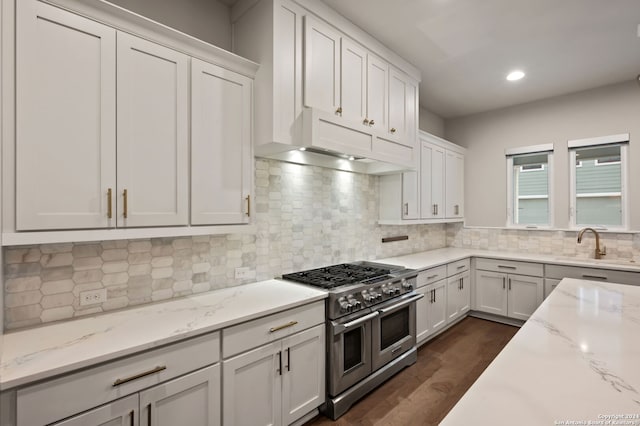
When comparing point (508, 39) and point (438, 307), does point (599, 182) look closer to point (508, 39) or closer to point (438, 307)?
point (508, 39)

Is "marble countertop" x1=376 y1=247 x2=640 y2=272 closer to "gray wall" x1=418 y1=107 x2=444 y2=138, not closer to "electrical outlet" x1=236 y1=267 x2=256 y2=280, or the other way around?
"electrical outlet" x1=236 y1=267 x2=256 y2=280

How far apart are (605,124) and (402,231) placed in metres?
2.74

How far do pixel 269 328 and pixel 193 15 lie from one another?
216 cm

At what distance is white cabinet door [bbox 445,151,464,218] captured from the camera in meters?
4.45

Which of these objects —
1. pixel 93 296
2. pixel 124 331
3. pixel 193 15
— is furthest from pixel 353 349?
pixel 193 15

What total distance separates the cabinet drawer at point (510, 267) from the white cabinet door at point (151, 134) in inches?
156

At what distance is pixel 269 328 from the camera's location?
72.4 inches

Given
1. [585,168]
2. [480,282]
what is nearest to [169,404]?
[480,282]

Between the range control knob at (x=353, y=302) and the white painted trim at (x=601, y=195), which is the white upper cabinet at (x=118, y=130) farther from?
the white painted trim at (x=601, y=195)

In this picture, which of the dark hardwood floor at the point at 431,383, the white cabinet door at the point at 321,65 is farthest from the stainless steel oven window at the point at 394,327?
the white cabinet door at the point at 321,65

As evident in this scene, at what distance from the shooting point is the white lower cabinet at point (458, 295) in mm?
3828

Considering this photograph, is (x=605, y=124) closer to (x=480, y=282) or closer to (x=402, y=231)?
(x=480, y=282)

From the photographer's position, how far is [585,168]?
13.1 feet

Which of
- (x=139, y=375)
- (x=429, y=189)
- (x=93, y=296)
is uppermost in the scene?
→ (x=429, y=189)
